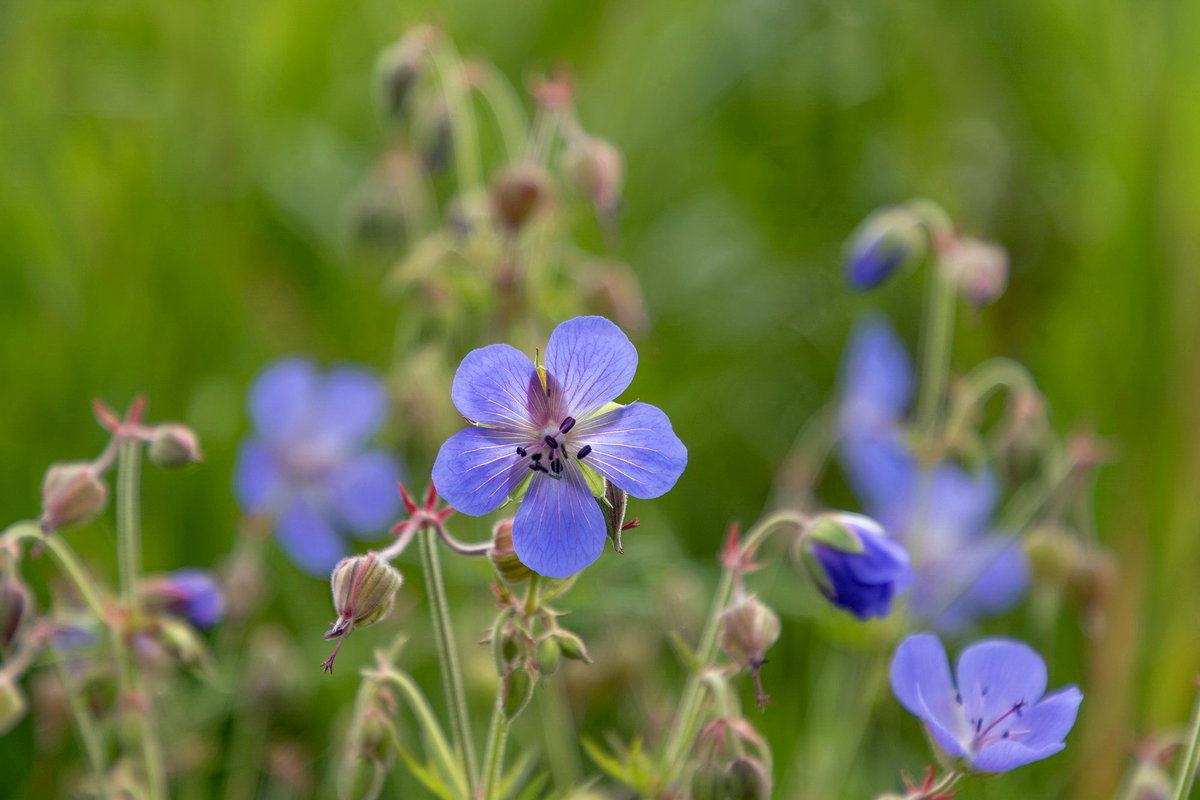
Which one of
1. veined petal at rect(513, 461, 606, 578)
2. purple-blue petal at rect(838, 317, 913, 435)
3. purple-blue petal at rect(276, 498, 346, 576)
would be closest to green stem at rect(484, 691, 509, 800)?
veined petal at rect(513, 461, 606, 578)

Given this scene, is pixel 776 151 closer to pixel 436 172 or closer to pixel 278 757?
pixel 436 172

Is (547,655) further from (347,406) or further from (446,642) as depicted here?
(347,406)

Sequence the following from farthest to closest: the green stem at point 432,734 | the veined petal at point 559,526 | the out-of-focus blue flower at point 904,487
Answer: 1. the out-of-focus blue flower at point 904,487
2. the green stem at point 432,734
3. the veined petal at point 559,526

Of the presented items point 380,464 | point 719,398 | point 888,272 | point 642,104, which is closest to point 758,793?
point 888,272

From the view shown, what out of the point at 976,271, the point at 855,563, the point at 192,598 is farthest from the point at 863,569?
the point at 192,598

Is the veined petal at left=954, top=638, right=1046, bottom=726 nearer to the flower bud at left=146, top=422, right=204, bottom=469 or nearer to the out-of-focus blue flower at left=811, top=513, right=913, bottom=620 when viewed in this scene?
the out-of-focus blue flower at left=811, top=513, right=913, bottom=620

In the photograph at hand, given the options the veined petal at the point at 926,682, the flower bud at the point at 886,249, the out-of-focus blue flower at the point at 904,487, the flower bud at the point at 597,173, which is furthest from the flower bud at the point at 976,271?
the veined petal at the point at 926,682

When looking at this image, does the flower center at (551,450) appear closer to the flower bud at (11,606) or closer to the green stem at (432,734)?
the green stem at (432,734)
